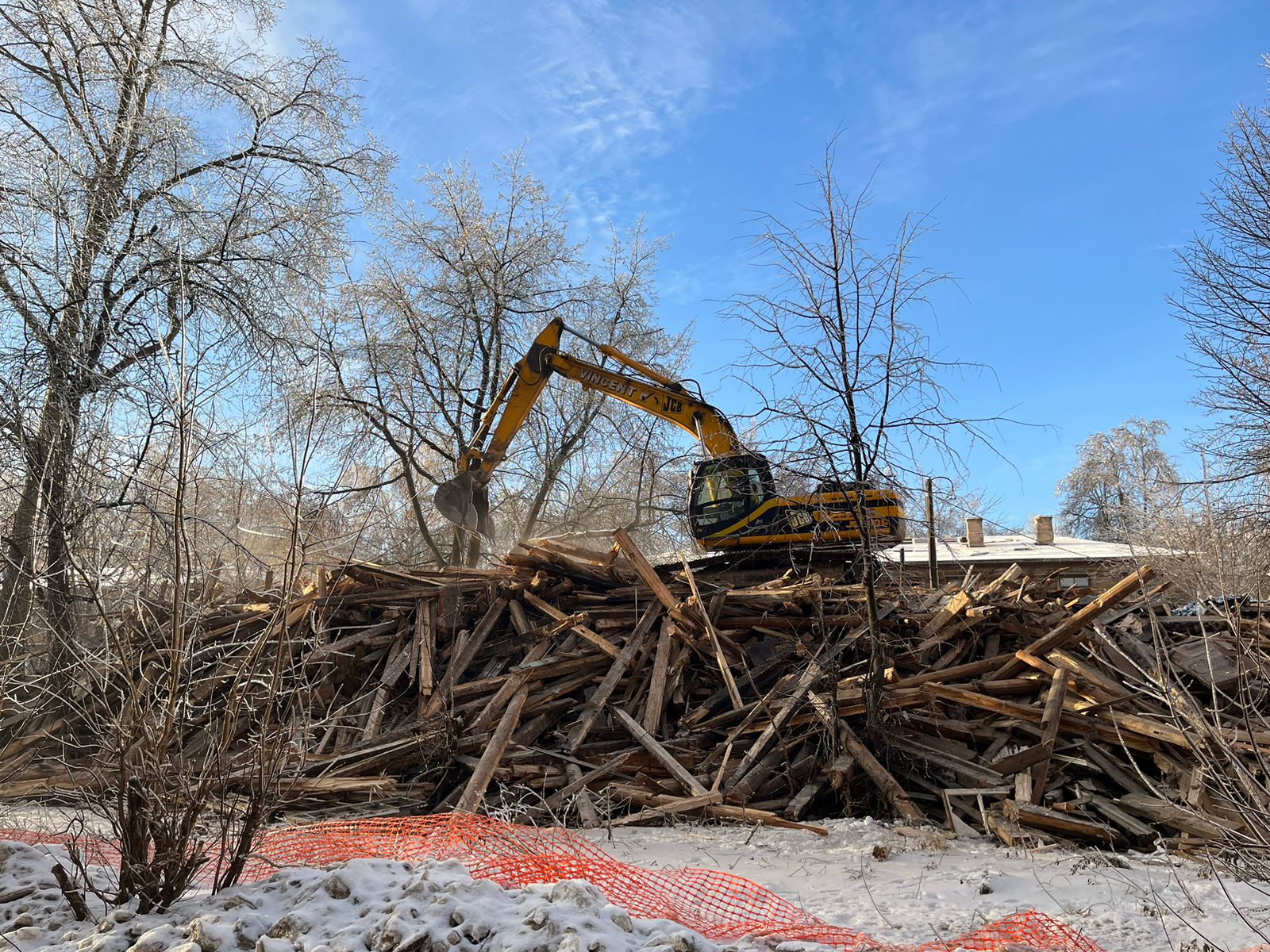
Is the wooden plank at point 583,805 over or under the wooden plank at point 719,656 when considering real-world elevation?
under

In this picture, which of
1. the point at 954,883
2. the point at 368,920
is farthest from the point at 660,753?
the point at 368,920

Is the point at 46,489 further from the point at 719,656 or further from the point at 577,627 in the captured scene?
the point at 719,656

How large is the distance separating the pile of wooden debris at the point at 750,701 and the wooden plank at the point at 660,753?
0.03 metres

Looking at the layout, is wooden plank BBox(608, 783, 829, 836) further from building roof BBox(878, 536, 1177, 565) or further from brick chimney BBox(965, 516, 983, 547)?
brick chimney BBox(965, 516, 983, 547)

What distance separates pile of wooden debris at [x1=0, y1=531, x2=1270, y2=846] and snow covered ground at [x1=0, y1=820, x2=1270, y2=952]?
0.97 metres

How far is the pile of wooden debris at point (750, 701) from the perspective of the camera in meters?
7.55

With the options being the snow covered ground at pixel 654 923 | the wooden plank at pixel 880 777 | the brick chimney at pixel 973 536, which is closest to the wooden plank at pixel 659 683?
the wooden plank at pixel 880 777

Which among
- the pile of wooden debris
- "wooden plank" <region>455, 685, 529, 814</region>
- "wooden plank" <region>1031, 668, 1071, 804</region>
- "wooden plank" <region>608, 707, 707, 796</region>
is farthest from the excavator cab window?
"wooden plank" <region>1031, 668, 1071, 804</region>

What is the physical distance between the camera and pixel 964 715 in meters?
8.55

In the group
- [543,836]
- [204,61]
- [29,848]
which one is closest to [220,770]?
[29,848]

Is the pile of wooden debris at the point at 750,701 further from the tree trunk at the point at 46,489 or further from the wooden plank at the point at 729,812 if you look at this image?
the tree trunk at the point at 46,489

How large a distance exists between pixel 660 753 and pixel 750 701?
4.15 feet

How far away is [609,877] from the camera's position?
4895 millimetres

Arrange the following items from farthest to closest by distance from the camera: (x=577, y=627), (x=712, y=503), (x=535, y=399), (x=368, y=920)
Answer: (x=535, y=399)
(x=712, y=503)
(x=577, y=627)
(x=368, y=920)
